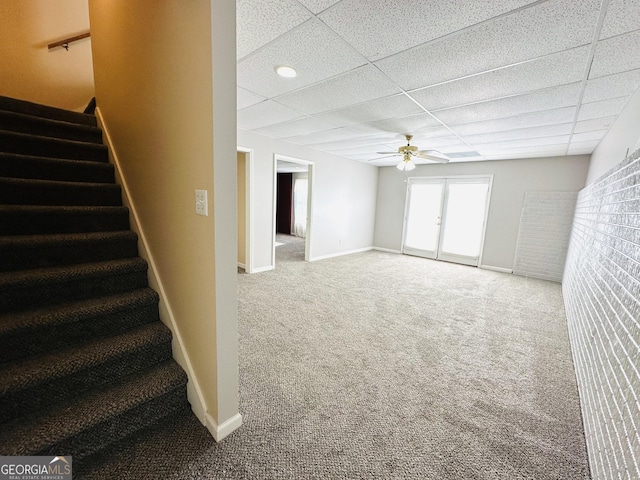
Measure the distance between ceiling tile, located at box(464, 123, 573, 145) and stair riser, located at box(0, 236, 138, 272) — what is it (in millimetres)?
4170

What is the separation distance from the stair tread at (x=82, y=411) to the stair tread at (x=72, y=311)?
0.39 m

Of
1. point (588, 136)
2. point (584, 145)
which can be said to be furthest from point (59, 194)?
point (584, 145)

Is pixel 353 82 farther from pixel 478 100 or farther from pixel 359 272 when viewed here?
pixel 359 272

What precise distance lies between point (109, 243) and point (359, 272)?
3766 millimetres

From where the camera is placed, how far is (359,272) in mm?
4812

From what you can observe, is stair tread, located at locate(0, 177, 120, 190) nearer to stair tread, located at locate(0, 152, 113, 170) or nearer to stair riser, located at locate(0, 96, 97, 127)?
stair tread, located at locate(0, 152, 113, 170)

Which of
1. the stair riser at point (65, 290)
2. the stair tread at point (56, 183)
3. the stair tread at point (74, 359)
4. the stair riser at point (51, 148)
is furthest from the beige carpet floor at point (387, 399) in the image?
the stair riser at point (51, 148)

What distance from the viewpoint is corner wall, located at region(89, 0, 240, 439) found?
1.16m

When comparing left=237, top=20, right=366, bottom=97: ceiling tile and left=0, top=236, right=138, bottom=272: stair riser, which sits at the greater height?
left=237, top=20, right=366, bottom=97: ceiling tile

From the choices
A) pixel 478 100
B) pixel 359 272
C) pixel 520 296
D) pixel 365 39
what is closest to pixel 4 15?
pixel 365 39

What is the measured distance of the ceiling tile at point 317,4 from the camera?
137 centimetres

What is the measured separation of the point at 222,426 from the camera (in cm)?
140

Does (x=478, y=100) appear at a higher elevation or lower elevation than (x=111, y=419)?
higher

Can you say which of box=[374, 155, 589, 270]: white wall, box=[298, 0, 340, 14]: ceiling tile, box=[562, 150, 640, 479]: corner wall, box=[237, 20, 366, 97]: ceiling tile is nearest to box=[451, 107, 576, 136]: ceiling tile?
box=[562, 150, 640, 479]: corner wall
